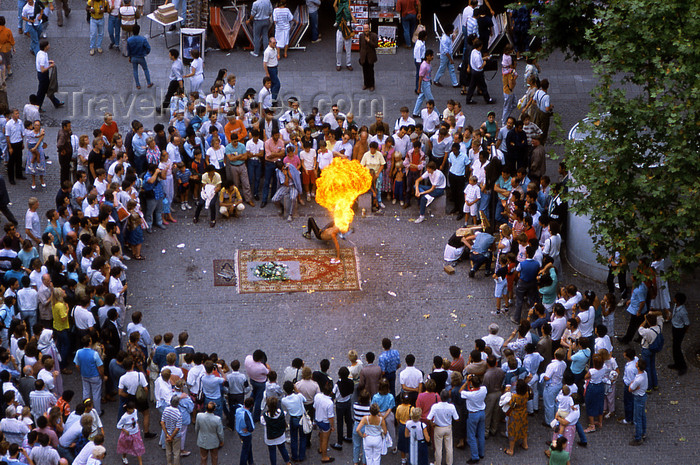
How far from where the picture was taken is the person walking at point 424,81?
82.9 ft

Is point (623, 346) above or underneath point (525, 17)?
underneath

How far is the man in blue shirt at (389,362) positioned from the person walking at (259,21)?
12.9 m

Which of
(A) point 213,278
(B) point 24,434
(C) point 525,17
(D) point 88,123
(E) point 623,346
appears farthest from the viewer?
(C) point 525,17

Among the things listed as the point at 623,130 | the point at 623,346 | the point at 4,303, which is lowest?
the point at 623,346

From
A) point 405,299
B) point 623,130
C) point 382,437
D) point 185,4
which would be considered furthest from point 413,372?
point 185,4

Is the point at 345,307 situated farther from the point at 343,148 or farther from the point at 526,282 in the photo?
the point at 343,148

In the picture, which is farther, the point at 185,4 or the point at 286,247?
the point at 185,4

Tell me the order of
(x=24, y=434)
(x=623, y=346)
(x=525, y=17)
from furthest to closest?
(x=525, y=17)
(x=623, y=346)
(x=24, y=434)

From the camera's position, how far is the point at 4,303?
56.9ft

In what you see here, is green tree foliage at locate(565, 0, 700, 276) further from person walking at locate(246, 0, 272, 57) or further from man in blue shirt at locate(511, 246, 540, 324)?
person walking at locate(246, 0, 272, 57)

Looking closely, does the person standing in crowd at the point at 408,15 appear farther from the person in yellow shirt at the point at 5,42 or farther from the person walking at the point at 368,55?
the person in yellow shirt at the point at 5,42

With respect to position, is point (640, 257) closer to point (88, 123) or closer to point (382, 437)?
point (382, 437)

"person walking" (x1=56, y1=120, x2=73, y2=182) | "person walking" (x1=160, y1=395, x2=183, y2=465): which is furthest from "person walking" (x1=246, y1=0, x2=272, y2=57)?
"person walking" (x1=160, y1=395, x2=183, y2=465)

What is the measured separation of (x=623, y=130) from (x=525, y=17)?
10.8m
